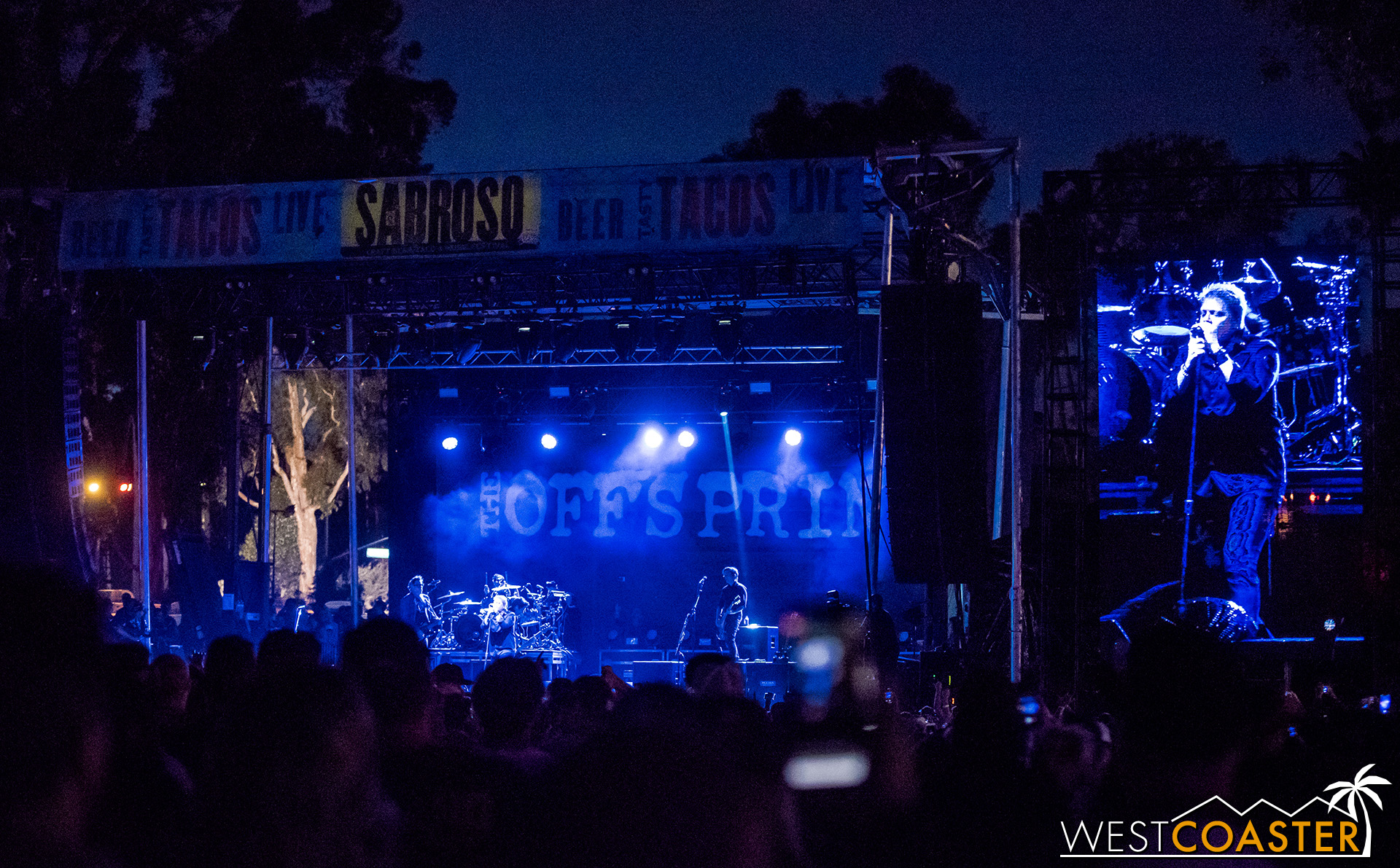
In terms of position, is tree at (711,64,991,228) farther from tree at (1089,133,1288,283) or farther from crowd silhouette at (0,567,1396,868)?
crowd silhouette at (0,567,1396,868)

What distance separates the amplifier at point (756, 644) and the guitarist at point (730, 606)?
2259 mm

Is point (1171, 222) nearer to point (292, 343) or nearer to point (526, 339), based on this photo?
point (526, 339)

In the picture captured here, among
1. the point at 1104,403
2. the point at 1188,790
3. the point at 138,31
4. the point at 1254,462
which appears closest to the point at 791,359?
the point at 1104,403

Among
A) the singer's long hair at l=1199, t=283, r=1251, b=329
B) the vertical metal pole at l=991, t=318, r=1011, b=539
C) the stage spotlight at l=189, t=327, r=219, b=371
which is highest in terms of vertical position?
the singer's long hair at l=1199, t=283, r=1251, b=329

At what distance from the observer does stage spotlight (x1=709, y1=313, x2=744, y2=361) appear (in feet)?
42.7

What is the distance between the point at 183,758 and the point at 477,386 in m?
14.1

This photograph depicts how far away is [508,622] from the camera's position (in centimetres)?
1723

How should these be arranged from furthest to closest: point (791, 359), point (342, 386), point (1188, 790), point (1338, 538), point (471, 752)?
point (342, 386)
point (791, 359)
point (1338, 538)
point (471, 752)
point (1188, 790)

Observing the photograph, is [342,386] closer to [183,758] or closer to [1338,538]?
[1338,538]

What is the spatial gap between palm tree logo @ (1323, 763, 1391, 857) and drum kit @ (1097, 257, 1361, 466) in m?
8.39

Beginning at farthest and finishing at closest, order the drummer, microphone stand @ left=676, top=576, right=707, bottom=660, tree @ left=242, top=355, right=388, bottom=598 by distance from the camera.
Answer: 1. tree @ left=242, top=355, right=388, bottom=598
2. microphone stand @ left=676, top=576, right=707, bottom=660
3. the drummer

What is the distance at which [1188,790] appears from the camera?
226 cm

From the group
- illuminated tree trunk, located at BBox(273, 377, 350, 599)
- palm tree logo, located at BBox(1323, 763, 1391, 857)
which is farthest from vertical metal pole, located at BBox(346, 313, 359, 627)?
illuminated tree trunk, located at BBox(273, 377, 350, 599)

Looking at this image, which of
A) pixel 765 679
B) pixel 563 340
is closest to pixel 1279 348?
pixel 765 679
